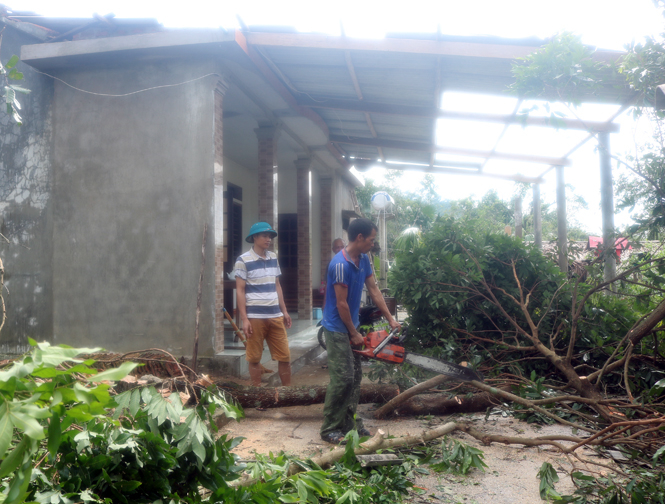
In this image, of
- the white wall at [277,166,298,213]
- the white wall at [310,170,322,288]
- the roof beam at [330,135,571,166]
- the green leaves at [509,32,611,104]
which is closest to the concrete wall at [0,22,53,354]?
the roof beam at [330,135,571,166]

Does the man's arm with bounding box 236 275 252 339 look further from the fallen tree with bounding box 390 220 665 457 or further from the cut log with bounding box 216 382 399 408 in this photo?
the fallen tree with bounding box 390 220 665 457

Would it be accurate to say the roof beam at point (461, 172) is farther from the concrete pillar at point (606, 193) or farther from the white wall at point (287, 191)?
the concrete pillar at point (606, 193)

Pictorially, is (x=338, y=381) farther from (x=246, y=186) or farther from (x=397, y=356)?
(x=246, y=186)

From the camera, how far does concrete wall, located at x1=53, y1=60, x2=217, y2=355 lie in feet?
17.5

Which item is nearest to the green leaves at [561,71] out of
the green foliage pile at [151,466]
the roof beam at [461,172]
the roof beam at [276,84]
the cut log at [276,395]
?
the roof beam at [276,84]

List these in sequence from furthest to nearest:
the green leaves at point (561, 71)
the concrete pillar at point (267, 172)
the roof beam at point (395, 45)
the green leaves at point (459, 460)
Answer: the concrete pillar at point (267, 172)
the roof beam at point (395, 45)
the green leaves at point (561, 71)
the green leaves at point (459, 460)

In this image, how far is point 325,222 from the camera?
1098cm

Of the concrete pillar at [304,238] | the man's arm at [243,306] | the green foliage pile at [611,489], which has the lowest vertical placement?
the green foliage pile at [611,489]

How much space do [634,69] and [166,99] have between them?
15.8 ft

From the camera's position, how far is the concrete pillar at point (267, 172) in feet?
23.4

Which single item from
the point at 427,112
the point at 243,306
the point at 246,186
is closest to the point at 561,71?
the point at 427,112

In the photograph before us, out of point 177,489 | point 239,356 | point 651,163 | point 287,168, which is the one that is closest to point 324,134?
point 287,168

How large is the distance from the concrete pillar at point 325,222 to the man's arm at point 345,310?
23.2 feet

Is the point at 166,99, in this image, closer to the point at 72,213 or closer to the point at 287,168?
the point at 72,213
